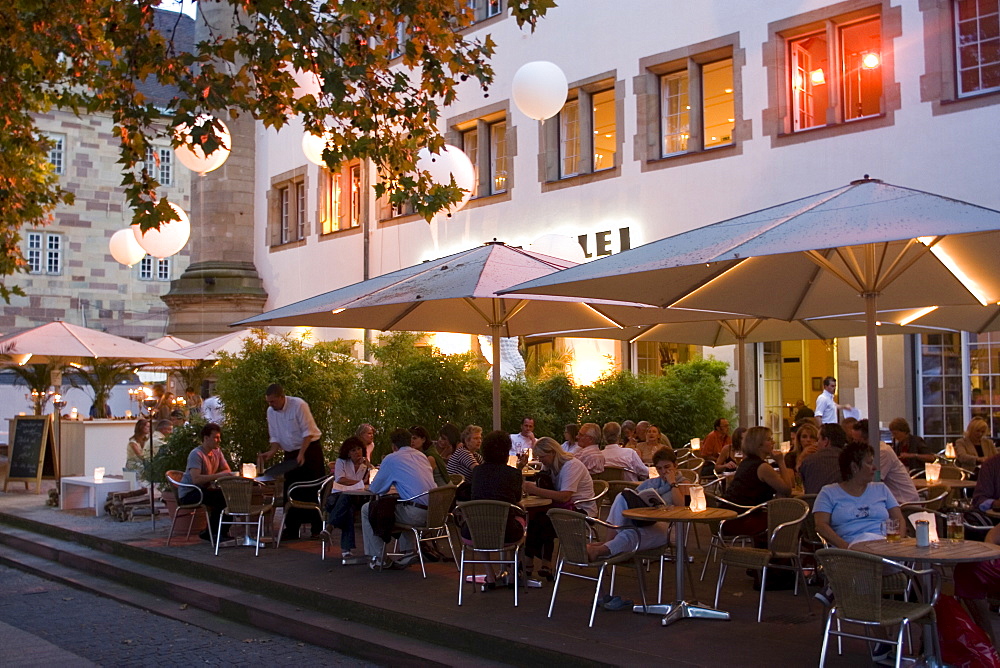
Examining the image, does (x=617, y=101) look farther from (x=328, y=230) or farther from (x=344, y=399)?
(x=328, y=230)

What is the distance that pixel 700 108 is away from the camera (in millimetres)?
16844

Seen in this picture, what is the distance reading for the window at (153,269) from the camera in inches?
1634

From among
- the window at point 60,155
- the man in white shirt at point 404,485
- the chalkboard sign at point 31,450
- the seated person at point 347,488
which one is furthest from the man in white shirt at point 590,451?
the window at point 60,155

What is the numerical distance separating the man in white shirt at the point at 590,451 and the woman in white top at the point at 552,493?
1481 millimetres

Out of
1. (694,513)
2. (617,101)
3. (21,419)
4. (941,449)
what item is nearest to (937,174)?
(941,449)

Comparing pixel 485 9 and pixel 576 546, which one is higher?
pixel 485 9

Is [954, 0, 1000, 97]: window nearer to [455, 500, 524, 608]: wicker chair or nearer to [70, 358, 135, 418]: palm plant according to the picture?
[455, 500, 524, 608]: wicker chair

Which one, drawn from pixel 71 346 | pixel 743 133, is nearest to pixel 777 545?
pixel 743 133

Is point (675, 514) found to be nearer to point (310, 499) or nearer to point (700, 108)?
point (310, 499)

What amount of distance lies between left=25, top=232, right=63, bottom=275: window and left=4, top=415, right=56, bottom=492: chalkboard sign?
23.5 m

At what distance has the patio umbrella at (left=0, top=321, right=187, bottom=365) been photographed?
17.4m

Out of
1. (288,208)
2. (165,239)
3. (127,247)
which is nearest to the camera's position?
(165,239)

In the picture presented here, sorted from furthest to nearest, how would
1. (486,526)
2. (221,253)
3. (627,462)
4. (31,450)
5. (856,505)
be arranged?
(221,253)
(31,450)
(627,462)
(486,526)
(856,505)

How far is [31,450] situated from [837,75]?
536 inches
